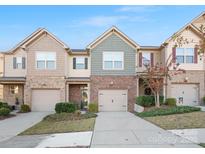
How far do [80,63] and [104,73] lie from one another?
9.50 feet

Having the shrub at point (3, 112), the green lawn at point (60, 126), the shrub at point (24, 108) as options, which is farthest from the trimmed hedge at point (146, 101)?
the shrub at point (3, 112)

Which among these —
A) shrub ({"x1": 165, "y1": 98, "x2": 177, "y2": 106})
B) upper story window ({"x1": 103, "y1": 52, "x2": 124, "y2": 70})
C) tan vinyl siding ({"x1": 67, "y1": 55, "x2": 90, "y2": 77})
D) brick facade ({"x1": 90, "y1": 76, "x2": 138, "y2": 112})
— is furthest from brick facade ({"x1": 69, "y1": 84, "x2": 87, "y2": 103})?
shrub ({"x1": 165, "y1": 98, "x2": 177, "y2": 106})

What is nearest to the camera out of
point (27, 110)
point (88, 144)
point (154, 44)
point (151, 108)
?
point (88, 144)

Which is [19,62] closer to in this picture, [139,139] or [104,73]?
[104,73]

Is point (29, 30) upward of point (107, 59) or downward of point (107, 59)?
upward

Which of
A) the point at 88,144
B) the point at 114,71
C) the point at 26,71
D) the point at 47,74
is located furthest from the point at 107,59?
the point at 88,144

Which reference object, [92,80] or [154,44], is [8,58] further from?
[154,44]

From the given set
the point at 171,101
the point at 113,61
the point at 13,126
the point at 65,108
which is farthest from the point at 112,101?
the point at 13,126

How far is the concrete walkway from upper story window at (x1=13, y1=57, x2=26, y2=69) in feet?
67.4

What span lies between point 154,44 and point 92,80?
27.0 ft

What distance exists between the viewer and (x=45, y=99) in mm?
29000

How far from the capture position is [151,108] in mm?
24312

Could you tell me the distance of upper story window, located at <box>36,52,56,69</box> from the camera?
28688mm

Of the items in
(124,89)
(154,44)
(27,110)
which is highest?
(154,44)
